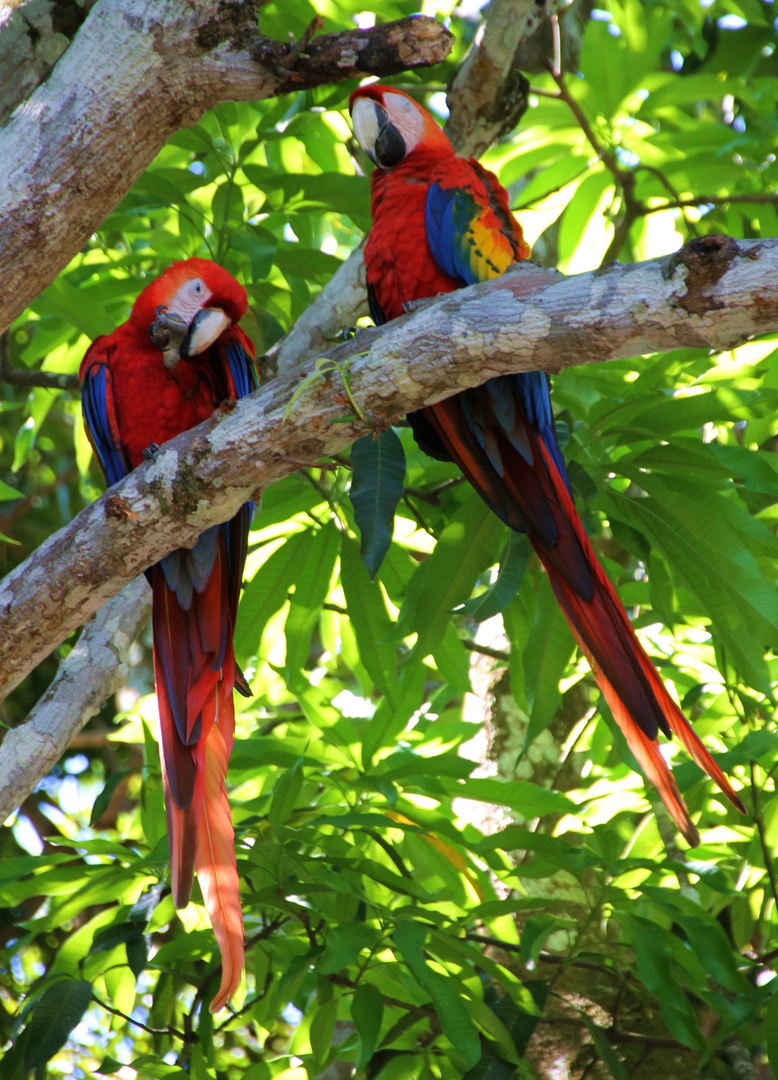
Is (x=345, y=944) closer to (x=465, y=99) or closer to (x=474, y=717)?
(x=474, y=717)

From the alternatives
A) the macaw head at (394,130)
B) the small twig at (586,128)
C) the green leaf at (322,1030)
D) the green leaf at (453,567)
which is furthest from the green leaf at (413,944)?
the small twig at (586,128)

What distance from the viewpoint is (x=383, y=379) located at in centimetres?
111

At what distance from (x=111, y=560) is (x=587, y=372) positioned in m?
0.98

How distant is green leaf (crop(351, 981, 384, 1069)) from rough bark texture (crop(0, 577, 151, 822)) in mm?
620

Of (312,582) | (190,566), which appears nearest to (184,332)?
(190,566)

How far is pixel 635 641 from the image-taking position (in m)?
1.28

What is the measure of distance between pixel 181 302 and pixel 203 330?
16 cm

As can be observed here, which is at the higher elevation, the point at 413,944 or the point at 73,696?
the point at 73,696

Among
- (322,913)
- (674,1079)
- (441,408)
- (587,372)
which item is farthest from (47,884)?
(587,372)

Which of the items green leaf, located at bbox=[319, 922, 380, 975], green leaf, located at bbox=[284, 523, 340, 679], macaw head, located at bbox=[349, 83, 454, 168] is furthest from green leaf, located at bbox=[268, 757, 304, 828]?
macaw head, located at bbox=[349, 83, 454, 168]

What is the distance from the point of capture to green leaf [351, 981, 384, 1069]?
130 cm

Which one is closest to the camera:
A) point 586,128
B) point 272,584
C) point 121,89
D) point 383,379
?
point 383,379

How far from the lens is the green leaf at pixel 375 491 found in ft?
4.40

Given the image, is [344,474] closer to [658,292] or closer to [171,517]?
[171,517]
